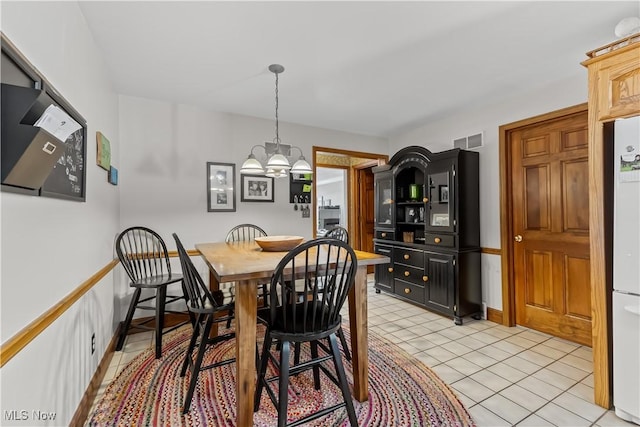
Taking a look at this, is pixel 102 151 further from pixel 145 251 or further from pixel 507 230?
pixel 507 230

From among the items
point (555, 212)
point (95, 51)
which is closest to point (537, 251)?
point (555, 212)

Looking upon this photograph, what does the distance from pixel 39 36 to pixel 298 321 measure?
1.77 metres

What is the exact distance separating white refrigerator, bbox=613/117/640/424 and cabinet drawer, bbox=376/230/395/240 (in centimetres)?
254

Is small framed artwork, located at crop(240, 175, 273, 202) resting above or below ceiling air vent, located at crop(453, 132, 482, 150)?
below

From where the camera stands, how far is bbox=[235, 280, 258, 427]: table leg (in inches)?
61.3

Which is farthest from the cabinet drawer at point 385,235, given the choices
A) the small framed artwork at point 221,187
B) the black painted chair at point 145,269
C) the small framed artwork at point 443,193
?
the black painted chair at point 145,269

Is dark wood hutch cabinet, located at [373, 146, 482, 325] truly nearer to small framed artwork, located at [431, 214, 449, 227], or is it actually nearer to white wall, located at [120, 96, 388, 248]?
small framed artwork, located at [431, 214, 449, 227]

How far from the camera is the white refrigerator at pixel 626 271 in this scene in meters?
1.66

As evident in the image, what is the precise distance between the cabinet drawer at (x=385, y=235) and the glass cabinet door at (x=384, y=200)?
9cm

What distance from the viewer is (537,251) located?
305 cm

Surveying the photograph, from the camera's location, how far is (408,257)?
12.7ft

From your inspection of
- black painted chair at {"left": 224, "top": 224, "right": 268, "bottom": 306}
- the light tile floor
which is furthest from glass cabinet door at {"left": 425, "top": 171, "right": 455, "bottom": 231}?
black painted chair at {"left": 224, "top": 224, "right": 268, "bottom": 306}

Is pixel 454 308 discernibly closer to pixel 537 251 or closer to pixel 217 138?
pixel 537 251

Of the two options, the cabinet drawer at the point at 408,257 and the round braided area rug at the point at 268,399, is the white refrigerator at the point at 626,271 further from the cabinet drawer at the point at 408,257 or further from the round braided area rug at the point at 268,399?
the cabinet drawer at the point at 408,257
